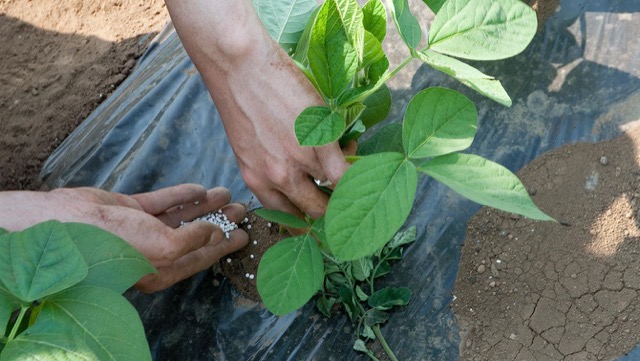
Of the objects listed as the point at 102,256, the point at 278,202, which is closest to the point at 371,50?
the point at 278,202

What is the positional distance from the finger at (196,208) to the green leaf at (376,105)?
60 centimetres

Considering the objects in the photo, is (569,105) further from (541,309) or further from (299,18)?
(299,18)

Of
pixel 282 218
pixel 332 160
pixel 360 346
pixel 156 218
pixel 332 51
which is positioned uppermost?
pixel 332 51

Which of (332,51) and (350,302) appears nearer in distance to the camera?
(332,51)

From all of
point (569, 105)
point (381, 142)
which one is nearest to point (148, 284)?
point (381, 142)

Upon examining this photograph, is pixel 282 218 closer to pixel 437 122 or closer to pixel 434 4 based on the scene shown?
pixel 437 122

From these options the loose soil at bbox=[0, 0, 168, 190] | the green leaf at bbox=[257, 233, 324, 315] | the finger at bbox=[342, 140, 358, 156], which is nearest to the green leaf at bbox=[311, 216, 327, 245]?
the green leaf at bbox=[257, 233, 324, 315]

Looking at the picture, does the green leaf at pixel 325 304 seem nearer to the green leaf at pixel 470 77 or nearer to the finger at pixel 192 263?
the finger at pixel 192 263

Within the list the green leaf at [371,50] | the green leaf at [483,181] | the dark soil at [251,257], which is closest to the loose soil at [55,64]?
the dark soil at [251,257]

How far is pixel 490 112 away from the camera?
188 centimetres

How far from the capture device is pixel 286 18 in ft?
4.63

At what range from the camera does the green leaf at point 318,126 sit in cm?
112

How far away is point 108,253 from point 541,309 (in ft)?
3.37

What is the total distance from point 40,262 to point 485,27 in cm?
82
